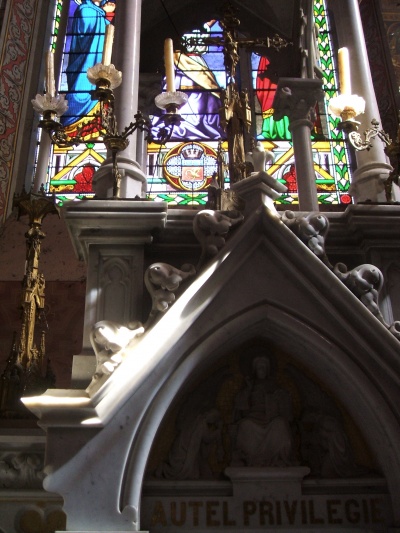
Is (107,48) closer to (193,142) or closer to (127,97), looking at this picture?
(127,97)

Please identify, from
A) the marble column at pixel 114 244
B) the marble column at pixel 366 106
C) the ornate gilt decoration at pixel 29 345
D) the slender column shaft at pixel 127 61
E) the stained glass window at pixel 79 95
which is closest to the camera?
the marble column at pixel 114 244

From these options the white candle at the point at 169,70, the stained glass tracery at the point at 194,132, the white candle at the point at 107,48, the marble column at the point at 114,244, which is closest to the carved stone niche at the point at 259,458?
the marble column at the point at 114,244

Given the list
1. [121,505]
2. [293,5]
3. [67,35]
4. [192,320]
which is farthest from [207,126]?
[121,505]

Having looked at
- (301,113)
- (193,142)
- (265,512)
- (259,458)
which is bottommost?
(265,512)

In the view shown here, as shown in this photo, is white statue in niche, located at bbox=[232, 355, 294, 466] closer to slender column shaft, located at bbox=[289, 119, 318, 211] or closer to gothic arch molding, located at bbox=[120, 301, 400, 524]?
gothic arch molding, located at bbox=[120, 301, 400, 524]

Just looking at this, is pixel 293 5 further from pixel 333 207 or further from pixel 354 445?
pixel 354 445

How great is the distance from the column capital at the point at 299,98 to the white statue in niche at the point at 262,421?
2.05 m

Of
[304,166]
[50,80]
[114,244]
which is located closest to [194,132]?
[304,166]

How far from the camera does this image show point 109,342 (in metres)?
2.65

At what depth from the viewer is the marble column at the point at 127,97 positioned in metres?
3.47

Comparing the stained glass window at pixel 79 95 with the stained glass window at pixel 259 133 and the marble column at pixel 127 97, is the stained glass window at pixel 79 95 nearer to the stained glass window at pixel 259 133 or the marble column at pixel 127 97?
the stained glass window at pixel 259 133

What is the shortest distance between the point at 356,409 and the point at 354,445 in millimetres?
160

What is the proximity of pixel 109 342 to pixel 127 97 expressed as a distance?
171 cm

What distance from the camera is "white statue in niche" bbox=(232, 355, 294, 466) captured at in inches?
108
